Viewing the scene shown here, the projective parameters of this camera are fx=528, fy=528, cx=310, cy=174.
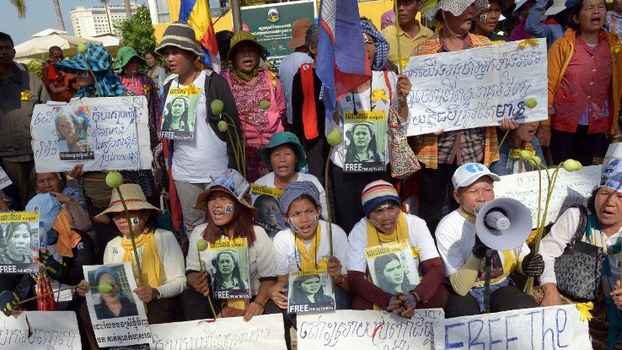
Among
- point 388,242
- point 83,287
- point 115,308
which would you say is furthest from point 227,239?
point 388,242

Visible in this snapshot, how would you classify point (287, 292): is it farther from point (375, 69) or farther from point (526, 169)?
point (526, 169)

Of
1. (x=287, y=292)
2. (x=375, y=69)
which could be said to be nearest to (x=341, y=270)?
(x=287, y=292)

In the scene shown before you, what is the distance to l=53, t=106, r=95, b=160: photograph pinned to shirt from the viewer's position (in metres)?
4.37

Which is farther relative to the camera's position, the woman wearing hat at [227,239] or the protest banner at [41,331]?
the woman wearing hat at [227,239]

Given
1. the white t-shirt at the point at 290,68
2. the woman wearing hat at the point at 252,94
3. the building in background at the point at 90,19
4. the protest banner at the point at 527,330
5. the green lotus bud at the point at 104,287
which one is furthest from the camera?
the building in background at the point at 90,19

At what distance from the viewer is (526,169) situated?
14.3 ft

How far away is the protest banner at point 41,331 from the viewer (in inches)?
132

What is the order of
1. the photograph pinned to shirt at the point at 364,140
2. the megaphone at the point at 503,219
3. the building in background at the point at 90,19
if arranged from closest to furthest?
the megaphone at the point at 503,219
the photograph pinned to shirt at the point at 364,140
the building in background at the point at 90,19

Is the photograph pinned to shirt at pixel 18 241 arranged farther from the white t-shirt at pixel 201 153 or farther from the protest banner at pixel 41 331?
the white t-shirt at pixel 201 153

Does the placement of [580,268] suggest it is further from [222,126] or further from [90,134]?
[90,134]

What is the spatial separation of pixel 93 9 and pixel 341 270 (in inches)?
6870

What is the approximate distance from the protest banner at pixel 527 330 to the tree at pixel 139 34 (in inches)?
796

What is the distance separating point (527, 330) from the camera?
10.0ft

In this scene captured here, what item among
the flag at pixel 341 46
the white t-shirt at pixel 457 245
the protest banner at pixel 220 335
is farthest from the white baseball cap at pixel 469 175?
the protest banner at pixel 220 335
